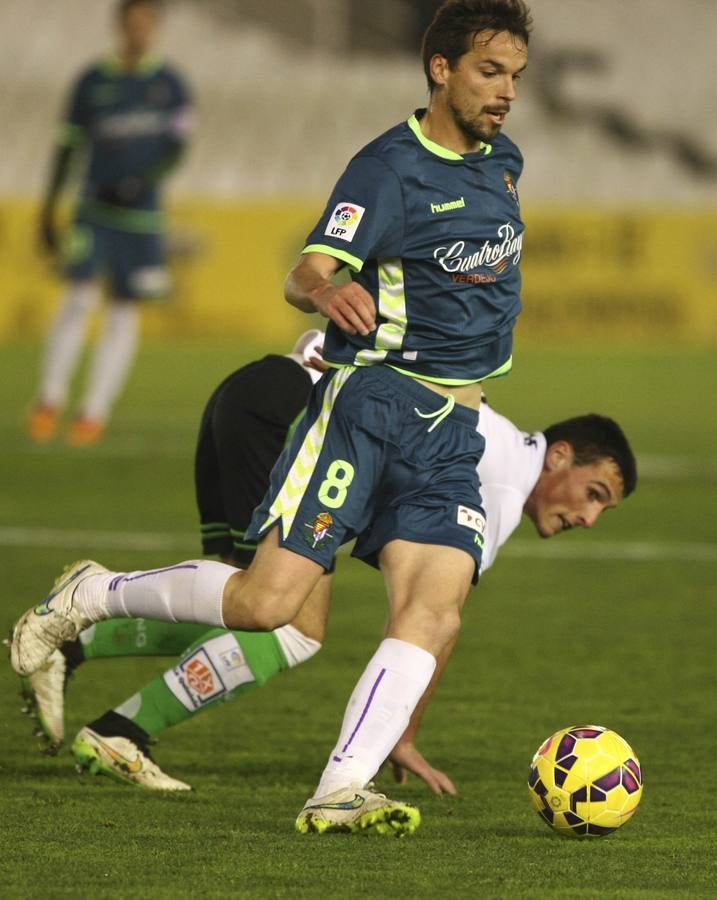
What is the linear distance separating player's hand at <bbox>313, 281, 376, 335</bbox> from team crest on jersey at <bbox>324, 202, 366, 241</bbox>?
0.59ft

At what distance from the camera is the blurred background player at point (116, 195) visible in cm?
1284

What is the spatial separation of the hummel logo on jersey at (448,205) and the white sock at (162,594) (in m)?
0.99

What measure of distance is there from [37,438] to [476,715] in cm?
763

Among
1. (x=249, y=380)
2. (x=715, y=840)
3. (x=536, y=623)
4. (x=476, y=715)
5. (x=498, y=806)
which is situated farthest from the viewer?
(x=536, y=623)

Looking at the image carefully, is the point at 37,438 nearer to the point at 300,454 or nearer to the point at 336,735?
the point at 336,735

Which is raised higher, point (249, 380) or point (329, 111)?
point (249, 380)

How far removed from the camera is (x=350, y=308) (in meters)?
4.11

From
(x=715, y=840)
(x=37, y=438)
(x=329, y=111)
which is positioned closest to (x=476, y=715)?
(x=715, y=840)

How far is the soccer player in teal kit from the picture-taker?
14.0ft

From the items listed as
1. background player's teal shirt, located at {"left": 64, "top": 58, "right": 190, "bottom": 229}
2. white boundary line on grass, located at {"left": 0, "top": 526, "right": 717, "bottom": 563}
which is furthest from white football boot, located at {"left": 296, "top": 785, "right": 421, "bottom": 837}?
background player's teal shirt, located at {"left": 64, "top": 58, "right": 190, "bottom": 229}

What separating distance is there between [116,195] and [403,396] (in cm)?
886

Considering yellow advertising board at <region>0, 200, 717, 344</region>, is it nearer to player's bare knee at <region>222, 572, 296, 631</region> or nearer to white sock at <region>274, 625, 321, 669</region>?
white sock at <region>274, 625, 321, 669</region>

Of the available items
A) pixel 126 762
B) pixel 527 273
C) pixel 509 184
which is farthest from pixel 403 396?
pixel 527 273

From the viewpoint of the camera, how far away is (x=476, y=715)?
5762mm
